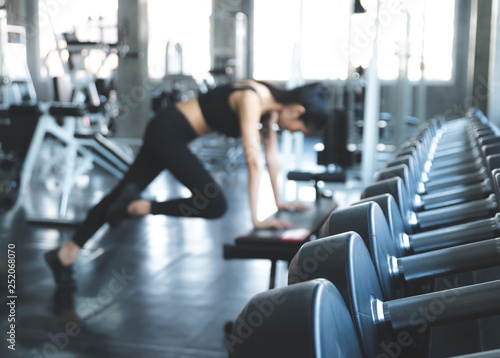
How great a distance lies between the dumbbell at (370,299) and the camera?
0.48 metres

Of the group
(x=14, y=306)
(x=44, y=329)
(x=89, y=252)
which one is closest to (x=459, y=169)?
(x=44, y=329)

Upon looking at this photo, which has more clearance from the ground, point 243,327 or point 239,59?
point 239,59

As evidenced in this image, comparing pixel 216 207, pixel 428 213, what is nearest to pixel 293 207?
pixel 216 207

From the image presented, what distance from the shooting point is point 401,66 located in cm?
491

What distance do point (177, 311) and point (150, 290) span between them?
308mm

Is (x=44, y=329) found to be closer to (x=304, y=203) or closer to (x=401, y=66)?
(x=304, y=203)

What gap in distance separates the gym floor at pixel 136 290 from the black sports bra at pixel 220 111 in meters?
0.71

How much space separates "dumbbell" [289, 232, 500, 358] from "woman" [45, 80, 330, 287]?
1639 mm

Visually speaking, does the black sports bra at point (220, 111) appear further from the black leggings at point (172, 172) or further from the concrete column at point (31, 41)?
the concrete column at point (31, 41)

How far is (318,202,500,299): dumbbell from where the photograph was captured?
2.04 feet

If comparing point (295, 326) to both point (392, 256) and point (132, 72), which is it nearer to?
point (392, 256)

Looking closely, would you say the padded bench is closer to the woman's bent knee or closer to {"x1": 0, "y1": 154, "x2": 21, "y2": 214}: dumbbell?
the woman's bent knee

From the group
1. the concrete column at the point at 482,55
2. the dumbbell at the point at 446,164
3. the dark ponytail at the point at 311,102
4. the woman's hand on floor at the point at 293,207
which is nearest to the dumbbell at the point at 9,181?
the woman's hand on floor at the point at 293,207

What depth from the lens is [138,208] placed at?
245 cm
